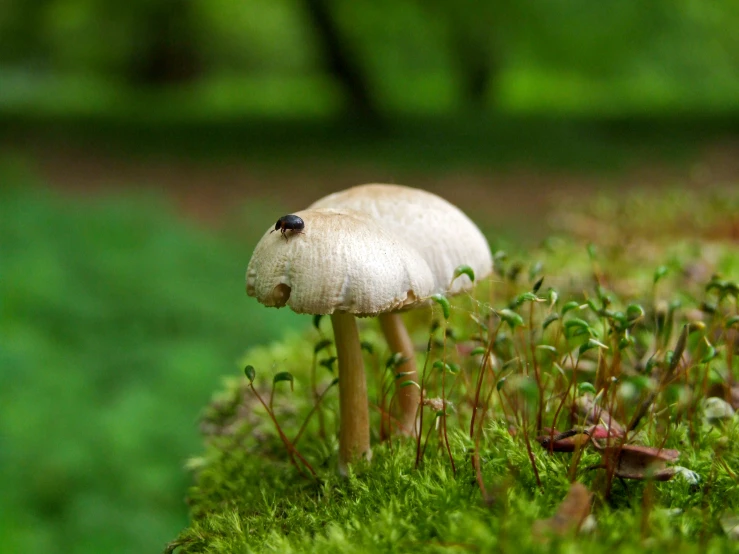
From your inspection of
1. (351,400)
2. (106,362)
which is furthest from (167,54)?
(351,400)

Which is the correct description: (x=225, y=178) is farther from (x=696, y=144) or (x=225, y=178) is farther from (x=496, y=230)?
(x=696, y=144)

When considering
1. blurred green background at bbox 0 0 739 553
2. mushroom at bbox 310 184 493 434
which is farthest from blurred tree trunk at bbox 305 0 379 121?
mushroom at bbox 310 184 493 434

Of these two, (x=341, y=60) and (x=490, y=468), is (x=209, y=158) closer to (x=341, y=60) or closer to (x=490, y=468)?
(x=341, y=60)

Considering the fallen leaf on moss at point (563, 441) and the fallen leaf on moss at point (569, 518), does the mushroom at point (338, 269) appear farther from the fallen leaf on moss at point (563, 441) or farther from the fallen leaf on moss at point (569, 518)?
the fallen leaf on moss at point (569, 518)

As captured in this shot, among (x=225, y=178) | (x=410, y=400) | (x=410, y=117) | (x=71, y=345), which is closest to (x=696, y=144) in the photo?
(x=410, y=117)

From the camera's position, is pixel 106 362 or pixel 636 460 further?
pixel 106 362

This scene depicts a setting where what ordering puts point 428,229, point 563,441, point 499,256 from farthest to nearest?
point 499,256, point 428,229, point 563,441
